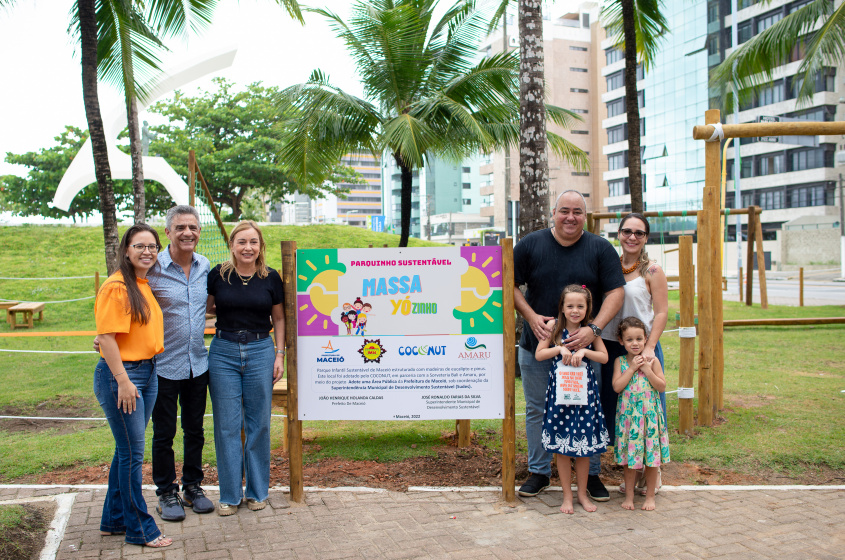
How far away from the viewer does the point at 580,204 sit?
4258mm

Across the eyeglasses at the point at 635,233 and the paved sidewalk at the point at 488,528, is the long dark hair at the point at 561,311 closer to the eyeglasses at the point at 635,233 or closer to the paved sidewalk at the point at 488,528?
the eyeglasses at the point at 635,233

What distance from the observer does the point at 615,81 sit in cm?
6372

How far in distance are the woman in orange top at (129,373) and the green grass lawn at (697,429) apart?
5.00ft

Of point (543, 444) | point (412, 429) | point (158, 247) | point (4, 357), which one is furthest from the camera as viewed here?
point (4, 357)

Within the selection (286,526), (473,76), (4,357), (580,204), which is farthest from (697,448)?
(4,357)

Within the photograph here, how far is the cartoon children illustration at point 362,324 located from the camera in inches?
177

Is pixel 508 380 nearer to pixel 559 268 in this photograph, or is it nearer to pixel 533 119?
pixel 559 268

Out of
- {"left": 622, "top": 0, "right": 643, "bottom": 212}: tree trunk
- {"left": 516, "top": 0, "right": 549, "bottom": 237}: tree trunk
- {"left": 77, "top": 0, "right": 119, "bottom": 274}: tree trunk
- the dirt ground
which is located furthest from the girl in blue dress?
{"left": 622, "top": 0, "right": 643, "bottom": 212}: tree trunk

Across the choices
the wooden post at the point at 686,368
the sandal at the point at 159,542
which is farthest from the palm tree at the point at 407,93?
the sandal at the point at 159,542

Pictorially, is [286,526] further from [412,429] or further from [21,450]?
[21,450]

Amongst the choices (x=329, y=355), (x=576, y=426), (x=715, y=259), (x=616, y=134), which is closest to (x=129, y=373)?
(x=329, y=355)

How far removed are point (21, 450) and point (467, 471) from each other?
3.94m

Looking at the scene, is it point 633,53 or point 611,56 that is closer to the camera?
point 633,53

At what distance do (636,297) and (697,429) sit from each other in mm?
2118
